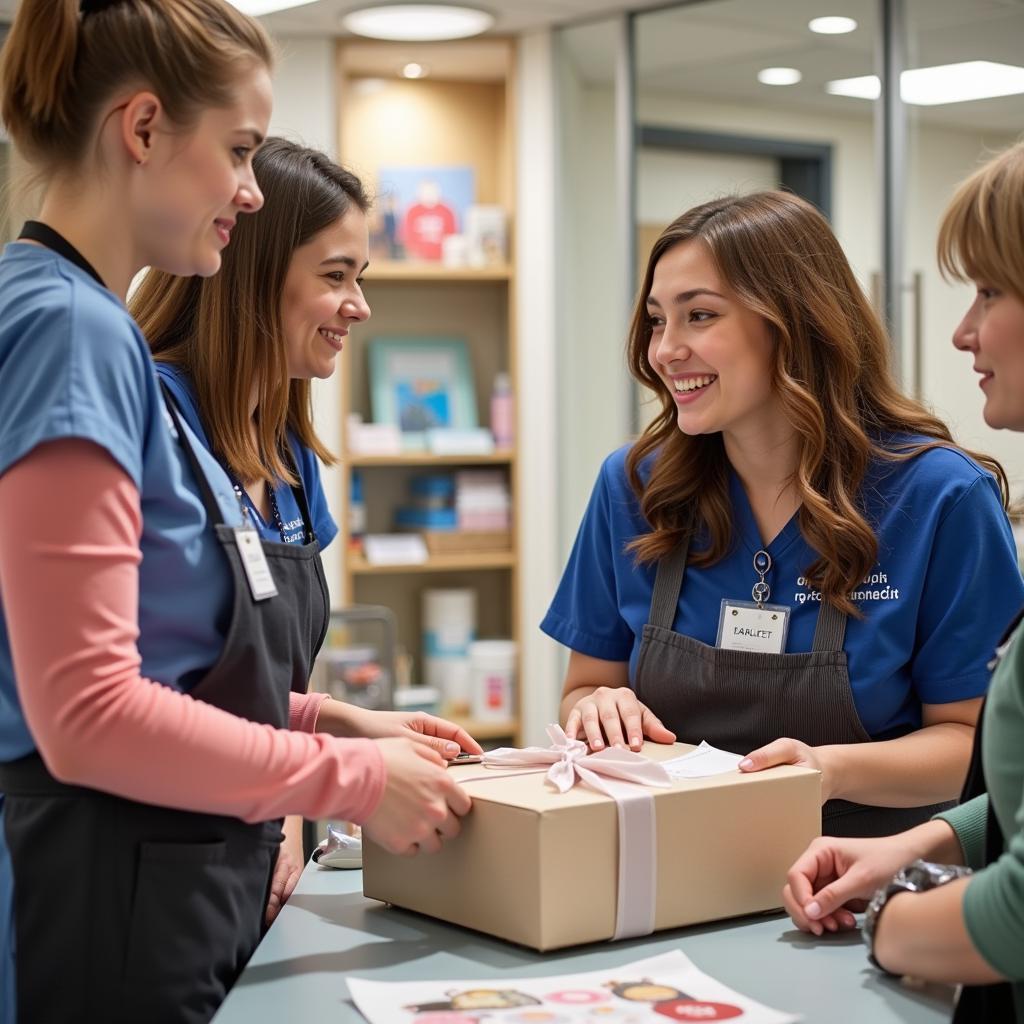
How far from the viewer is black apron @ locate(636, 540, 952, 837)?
174 cm

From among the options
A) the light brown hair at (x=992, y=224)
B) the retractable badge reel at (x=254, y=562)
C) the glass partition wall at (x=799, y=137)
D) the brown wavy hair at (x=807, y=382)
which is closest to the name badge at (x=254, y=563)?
the retractable badge reel at (x=254, y=562)

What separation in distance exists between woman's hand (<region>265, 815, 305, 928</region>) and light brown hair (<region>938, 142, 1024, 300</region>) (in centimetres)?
92

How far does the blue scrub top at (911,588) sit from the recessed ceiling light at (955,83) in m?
2.01

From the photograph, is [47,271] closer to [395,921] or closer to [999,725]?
[395,921]

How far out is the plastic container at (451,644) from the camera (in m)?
4.57

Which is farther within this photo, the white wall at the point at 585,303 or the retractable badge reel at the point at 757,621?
the white wall at the point at 585,303

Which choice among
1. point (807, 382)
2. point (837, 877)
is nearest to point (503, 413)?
point (807, 382)

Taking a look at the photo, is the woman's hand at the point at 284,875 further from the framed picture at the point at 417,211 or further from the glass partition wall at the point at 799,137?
the framed picture at the point at 417,211

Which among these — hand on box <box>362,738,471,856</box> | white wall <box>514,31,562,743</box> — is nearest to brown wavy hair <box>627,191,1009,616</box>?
hand on box <box>362,738,471,856</box>

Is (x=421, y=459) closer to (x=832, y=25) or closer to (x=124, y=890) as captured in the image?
(x=832, y=25)

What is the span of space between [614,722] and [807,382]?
22.9 inches

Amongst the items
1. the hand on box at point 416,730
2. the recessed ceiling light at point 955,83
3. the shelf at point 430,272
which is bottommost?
the hand on box at point 416,730

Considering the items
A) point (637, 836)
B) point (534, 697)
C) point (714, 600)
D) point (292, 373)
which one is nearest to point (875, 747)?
point (714, 600)

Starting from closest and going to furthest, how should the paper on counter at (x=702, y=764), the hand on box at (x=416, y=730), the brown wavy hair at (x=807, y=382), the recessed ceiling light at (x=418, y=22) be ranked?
the paper on counter at (x=702, y=764) < the hand on box at (x=416, y=730) < the brown wavy hair at (x=807, y=382) < the recessed ceiling light at (x=418, y=22)
